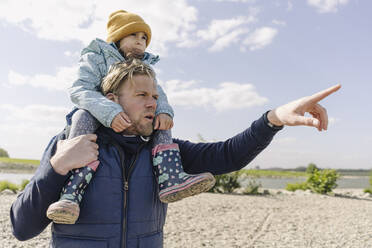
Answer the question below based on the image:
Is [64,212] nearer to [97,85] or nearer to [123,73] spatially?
[123,73]

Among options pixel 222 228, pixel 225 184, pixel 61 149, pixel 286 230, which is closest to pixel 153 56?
pixel 61 149

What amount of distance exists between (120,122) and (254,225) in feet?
17.7

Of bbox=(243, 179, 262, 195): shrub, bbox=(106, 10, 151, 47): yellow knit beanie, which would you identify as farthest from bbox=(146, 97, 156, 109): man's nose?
bbox=(243, 179, 262, 195): shrub

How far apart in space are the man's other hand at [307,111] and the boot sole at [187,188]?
48cm

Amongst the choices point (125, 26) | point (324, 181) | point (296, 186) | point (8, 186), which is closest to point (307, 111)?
point (125, 26)

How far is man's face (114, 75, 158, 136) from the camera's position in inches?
67.8

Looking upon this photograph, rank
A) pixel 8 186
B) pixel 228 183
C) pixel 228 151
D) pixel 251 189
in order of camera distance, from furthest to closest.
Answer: pixel 251 189, pixel 228 183, pixel 8 186, pixel 228 151

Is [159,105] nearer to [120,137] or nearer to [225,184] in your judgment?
[120,137]

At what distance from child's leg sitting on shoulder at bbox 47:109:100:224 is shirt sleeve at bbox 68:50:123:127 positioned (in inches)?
2.6

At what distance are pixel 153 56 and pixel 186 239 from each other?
3554 mm

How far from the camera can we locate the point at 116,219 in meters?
1.54

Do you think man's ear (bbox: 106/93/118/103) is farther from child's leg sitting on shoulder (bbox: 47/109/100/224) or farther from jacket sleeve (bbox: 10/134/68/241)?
jacket sleeve (bbox: 10/134/68/241)

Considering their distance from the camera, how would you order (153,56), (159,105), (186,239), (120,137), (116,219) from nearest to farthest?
(116,219)
(120,137)
(159,105)
(153,56)
(186,239)

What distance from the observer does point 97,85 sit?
218cm
